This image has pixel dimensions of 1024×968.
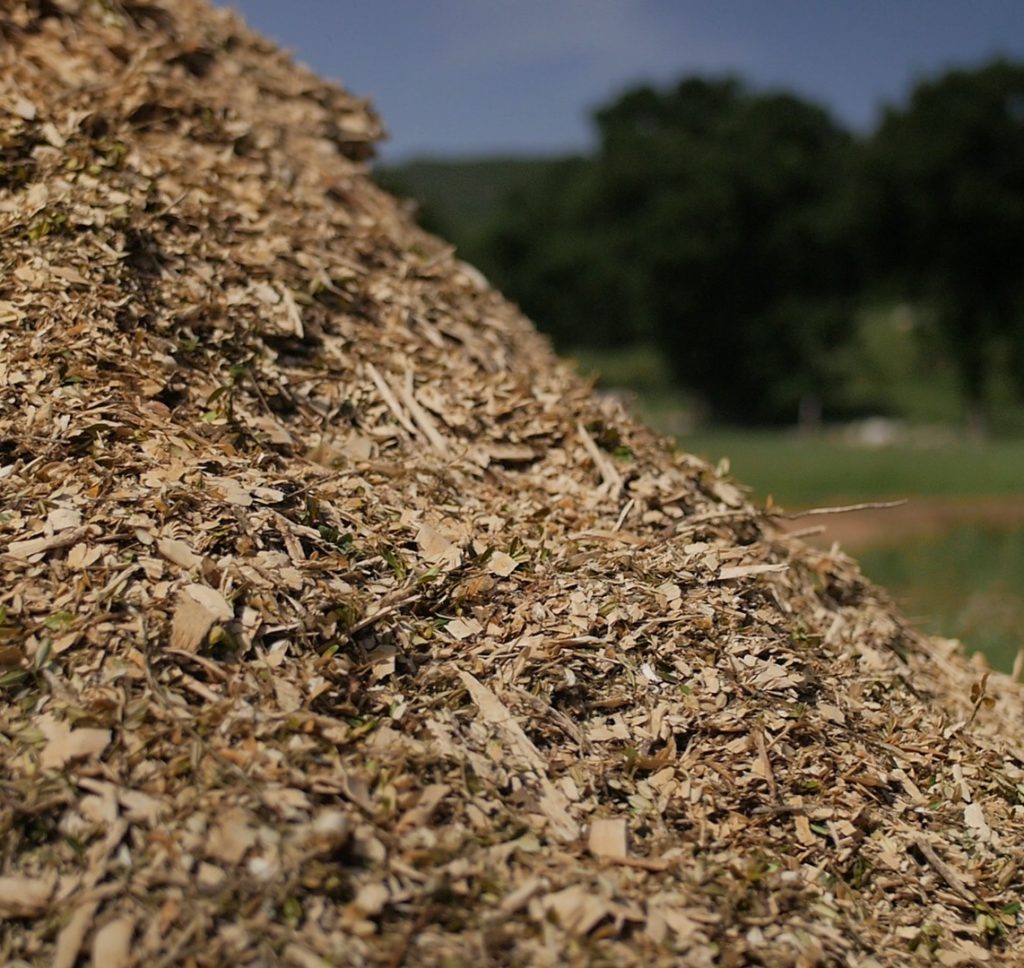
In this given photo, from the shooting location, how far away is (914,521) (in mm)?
15438

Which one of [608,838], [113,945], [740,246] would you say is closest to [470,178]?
[740,246]

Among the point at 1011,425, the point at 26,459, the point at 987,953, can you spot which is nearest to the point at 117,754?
the point at 26,459

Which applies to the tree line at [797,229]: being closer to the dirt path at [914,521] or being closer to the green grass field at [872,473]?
the green grass field at [872,473]

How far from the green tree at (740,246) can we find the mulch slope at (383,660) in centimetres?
3320

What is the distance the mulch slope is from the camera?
2.36 m

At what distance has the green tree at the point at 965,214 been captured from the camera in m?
32.9

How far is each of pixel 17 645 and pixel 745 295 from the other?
130ft

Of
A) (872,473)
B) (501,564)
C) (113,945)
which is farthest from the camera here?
(872,473)

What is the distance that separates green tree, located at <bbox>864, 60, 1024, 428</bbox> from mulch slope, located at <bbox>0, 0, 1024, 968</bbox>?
31.6 meters

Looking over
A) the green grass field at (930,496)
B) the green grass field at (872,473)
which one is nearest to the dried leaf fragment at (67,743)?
the green grass field at (930,496)

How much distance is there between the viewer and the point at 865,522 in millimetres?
15586

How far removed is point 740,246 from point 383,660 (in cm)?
3845

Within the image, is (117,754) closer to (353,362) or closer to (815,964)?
(815,964)

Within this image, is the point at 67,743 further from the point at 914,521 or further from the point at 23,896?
the point at 914,521
